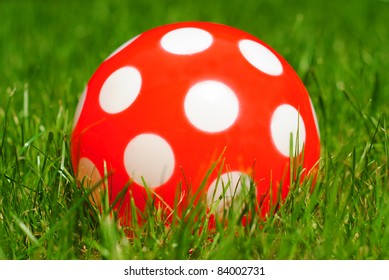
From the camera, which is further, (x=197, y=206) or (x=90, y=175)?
(x=90, y=175)

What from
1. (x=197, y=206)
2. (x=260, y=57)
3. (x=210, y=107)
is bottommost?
(x=197, y=206)

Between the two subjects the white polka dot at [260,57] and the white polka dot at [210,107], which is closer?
the white polka dot at [210,107]

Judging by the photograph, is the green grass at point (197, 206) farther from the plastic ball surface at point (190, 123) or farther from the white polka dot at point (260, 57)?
the white polka dot at point (260, 57)

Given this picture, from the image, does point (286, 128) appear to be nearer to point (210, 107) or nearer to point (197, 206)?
point (210, 107)

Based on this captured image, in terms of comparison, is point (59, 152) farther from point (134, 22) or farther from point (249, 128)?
point (134, 22)

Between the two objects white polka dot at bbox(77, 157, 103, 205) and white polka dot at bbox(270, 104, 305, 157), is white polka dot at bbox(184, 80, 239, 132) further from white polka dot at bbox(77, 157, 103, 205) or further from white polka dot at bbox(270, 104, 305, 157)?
white polka dot at bbox(77, 157, 103, 205)

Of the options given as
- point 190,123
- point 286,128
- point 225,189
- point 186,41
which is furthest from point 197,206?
point 186,41

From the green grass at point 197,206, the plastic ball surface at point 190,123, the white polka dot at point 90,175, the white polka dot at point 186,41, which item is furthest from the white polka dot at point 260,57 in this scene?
the white polka dot at point 90,175
